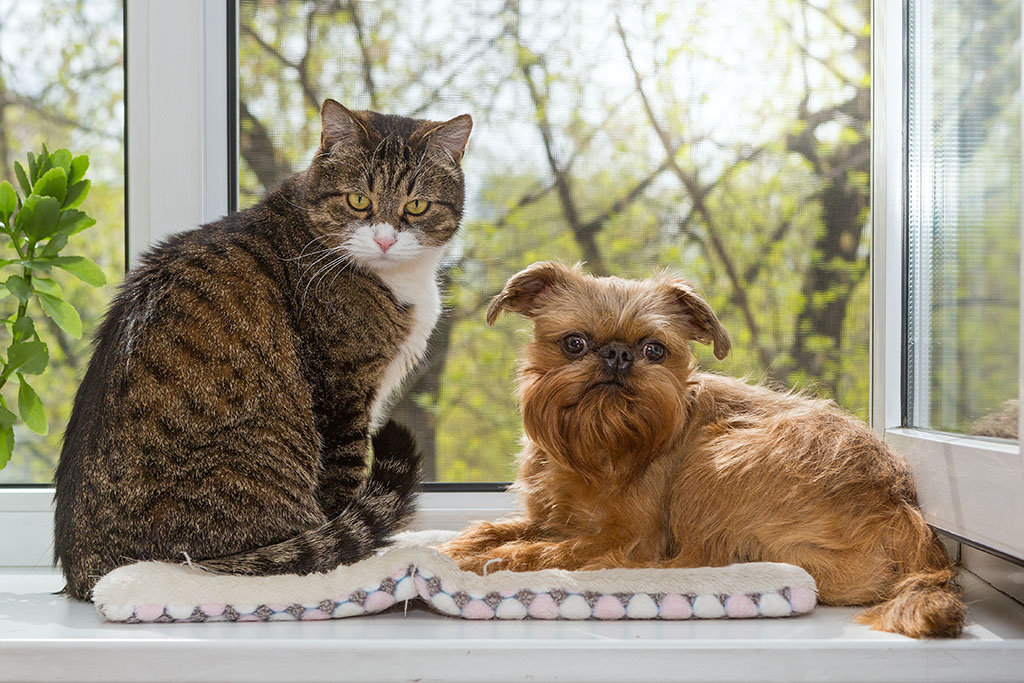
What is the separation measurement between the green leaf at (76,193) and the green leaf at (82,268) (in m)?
0.09

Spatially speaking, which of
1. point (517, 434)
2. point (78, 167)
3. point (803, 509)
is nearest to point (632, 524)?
point (803, 509)

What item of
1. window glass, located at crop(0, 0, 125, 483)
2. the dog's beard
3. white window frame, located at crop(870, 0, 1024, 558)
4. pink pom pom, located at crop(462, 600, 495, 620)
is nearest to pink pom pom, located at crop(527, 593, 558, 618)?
pink pom pom, located at crop(462, 600, 495, 620)

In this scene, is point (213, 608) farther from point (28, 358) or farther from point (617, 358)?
point (617, 358)

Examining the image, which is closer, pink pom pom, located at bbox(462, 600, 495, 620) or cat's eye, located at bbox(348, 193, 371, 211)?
pink pom pom, located at bbox(462, 600, 495, 620)

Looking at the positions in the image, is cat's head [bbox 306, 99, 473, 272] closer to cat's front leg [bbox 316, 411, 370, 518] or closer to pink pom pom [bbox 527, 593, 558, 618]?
cat's front leg [bbox 316, 411, 370, 518]

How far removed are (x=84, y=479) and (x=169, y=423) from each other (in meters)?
0.18

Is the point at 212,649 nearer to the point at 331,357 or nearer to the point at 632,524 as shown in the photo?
the point at 331,357

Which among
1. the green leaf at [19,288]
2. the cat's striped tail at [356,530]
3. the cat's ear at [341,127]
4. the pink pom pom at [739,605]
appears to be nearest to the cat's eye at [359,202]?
the cat's ear at [341,127]

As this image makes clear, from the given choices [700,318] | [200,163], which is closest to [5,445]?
[200,163]

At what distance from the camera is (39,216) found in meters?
1.34

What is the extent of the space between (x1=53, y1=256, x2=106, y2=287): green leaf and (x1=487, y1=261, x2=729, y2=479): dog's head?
2.25ft

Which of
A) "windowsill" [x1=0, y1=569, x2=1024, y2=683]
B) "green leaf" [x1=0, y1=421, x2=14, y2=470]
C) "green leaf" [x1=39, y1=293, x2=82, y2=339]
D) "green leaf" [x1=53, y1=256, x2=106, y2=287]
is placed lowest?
"windowsill" [x1=0, y1=569, x2=1024, y2=683]

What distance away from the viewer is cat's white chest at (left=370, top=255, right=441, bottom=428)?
148 cm

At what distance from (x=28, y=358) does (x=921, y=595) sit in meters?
1.42
